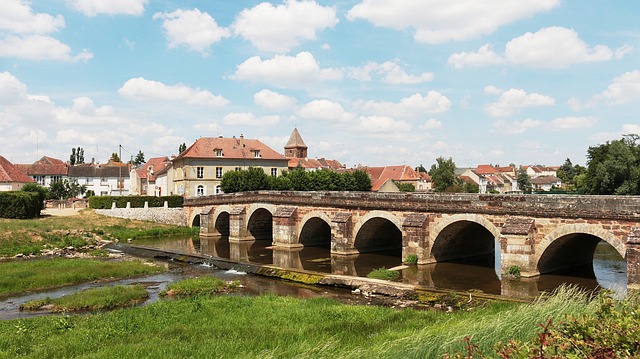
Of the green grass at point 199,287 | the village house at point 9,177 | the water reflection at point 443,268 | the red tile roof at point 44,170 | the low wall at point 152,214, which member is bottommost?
the water reflection at point 443,268

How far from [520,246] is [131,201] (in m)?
38.9

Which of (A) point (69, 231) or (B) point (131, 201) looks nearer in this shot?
(A) point (69, 231)

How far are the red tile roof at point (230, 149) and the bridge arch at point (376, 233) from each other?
109ft

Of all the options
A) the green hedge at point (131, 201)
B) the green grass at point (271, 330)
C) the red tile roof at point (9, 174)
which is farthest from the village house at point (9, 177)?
the green grass at point (271, 330)

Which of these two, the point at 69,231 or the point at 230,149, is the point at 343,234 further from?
the point at 230,149

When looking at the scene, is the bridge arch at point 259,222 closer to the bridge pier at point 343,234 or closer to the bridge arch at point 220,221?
the bridge arch at point 220,221

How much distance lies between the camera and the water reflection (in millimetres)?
19984

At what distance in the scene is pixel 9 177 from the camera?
194ft

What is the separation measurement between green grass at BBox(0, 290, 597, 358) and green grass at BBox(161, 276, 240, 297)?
8.09 ft

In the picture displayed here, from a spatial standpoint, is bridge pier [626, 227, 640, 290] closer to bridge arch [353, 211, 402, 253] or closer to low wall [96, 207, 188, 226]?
bridge arch [353, 211, 402, 253]

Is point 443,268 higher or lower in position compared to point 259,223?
lower

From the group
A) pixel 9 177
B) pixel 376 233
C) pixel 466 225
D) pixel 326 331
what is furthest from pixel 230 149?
pixel 326 331

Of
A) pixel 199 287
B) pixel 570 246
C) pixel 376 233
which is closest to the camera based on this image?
pixel 199 287

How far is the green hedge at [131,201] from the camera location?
48.5 m
